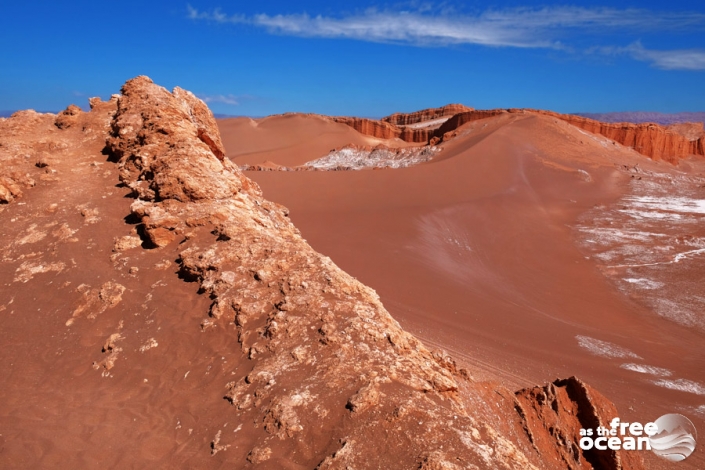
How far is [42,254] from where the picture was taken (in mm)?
5453

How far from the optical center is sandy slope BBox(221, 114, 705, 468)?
24.6ft

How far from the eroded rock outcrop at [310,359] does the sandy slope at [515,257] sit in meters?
2.90

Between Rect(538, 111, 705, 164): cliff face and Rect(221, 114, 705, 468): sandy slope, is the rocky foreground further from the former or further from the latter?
Rect(538, 111, 705, 164): cliff face

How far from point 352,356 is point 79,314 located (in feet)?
9.54

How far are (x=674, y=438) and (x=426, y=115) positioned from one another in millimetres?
43868

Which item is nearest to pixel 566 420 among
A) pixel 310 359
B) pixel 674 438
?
pixel 674 438

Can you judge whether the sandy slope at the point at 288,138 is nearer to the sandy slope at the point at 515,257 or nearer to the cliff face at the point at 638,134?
the cliff face at the point at 638,134

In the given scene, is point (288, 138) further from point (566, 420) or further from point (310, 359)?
point (310, 359)

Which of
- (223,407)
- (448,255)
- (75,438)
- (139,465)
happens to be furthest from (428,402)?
(448,255)

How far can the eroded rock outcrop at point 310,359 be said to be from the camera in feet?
9.36

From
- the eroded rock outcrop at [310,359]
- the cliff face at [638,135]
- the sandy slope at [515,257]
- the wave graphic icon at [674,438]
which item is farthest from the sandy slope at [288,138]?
the wave graphic icon at [674,438]

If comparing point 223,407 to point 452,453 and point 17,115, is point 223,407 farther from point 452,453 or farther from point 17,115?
point 17,115

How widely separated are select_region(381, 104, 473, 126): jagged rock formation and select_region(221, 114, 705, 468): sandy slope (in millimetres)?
19804

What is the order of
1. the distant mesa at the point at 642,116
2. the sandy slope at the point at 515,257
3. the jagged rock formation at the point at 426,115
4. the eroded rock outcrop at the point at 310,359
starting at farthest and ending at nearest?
the distant mesa at the point at 642,116 < the jagged rock formation at the point at 426,115 < the sandy slope at the point at 515,257 < the eroded rock outcrop at the point at 310,359
